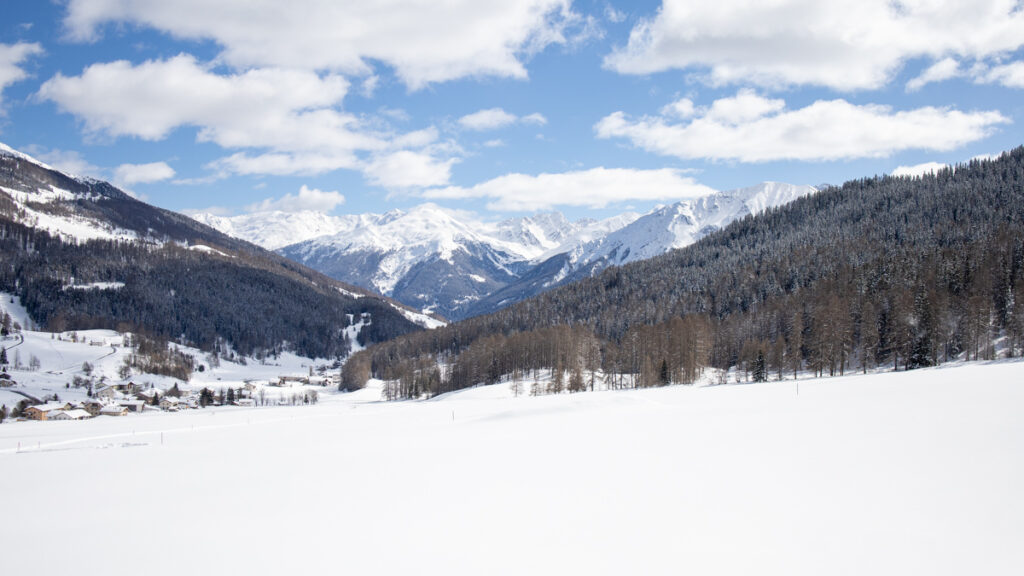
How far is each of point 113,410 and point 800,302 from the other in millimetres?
116691

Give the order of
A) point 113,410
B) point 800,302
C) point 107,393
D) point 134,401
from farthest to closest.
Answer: point 107,393 → point 134,401 → point 800,302 → point 113,410

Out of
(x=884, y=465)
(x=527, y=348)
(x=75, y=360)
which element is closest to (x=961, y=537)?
(x=884, y=465)

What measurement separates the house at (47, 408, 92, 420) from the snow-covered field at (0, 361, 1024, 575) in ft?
192

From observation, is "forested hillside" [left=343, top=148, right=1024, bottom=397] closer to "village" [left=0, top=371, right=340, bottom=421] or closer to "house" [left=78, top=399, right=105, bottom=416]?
"village" [left=0, top=371, right=340, bottom=421]

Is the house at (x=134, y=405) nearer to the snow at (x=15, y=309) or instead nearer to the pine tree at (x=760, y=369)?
the pine tree at (x=760, y=369)

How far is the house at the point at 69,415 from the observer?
239ft

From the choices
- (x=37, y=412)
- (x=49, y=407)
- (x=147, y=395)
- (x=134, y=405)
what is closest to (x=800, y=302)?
(x=134, y=405)

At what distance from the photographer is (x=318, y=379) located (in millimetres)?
166375

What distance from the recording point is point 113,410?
277 feet

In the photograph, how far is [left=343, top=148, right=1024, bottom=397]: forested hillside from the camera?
6206 centimetres

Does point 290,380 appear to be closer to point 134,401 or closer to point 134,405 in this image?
point 134,401

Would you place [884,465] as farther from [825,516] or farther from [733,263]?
[733,263]

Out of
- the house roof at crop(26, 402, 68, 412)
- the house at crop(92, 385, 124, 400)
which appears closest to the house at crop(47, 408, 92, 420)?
the house roof at crop(26, 402, 68, 412)

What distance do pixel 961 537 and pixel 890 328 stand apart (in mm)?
63609
